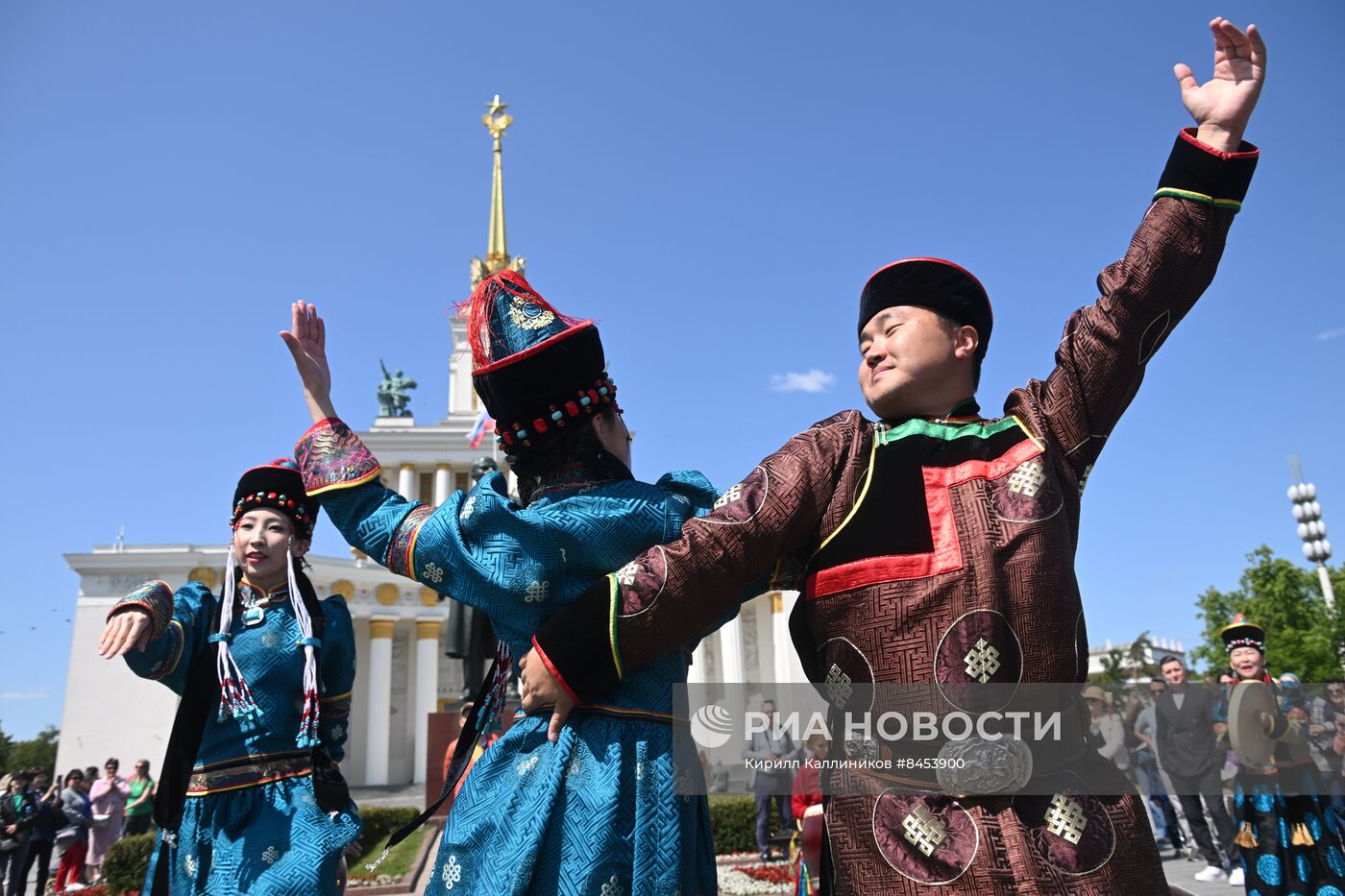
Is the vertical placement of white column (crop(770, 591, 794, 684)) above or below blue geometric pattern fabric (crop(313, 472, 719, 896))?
above

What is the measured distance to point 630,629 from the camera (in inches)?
80.0

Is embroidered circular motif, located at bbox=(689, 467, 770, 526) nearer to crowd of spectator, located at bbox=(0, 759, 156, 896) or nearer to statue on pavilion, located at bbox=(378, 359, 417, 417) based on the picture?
crowd of spectator, located at bbox=(0, 759, 156, 896)

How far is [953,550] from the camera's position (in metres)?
1.99

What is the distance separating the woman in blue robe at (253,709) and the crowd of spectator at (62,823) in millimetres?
6505

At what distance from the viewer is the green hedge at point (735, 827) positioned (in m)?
13.5

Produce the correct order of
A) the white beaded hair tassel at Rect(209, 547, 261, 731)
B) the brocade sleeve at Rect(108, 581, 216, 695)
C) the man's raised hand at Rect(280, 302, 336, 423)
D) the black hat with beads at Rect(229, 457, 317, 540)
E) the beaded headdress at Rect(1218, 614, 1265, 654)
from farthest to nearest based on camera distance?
1. the beaded headdress at Rect(1218, 614, 1265, 654)
2. the black hat with beads at Rect(229, 457, 317, 540)
3. the white beaded hair tassel at Rect(209, 547, 261, 731)
4. the brocade sleeve at Rect(108, 581, 216, 695)
5. the man's raised hand at Rect(280, 302, 336, 423)

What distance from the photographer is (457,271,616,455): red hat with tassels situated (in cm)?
250

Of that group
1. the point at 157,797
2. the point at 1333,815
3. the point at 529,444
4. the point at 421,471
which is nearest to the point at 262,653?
the point at 157,797

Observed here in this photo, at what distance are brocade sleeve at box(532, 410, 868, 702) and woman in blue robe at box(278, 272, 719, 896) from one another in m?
0.21

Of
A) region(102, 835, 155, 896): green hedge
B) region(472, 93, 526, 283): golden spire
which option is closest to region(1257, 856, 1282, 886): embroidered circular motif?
region(102, 835, 155, 896): green hedge

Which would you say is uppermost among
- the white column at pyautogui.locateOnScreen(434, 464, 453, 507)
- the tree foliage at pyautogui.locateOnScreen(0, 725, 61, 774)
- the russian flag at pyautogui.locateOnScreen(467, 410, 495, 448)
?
the white column at pyautogui.locateOnScreen(434, 464, 453, 507)

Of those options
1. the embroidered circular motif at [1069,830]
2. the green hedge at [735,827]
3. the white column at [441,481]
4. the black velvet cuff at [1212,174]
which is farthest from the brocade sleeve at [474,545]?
the white column at [441,481]

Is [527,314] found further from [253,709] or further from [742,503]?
[253,709]

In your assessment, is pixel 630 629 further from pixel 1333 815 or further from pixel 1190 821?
pixel 1190 821
